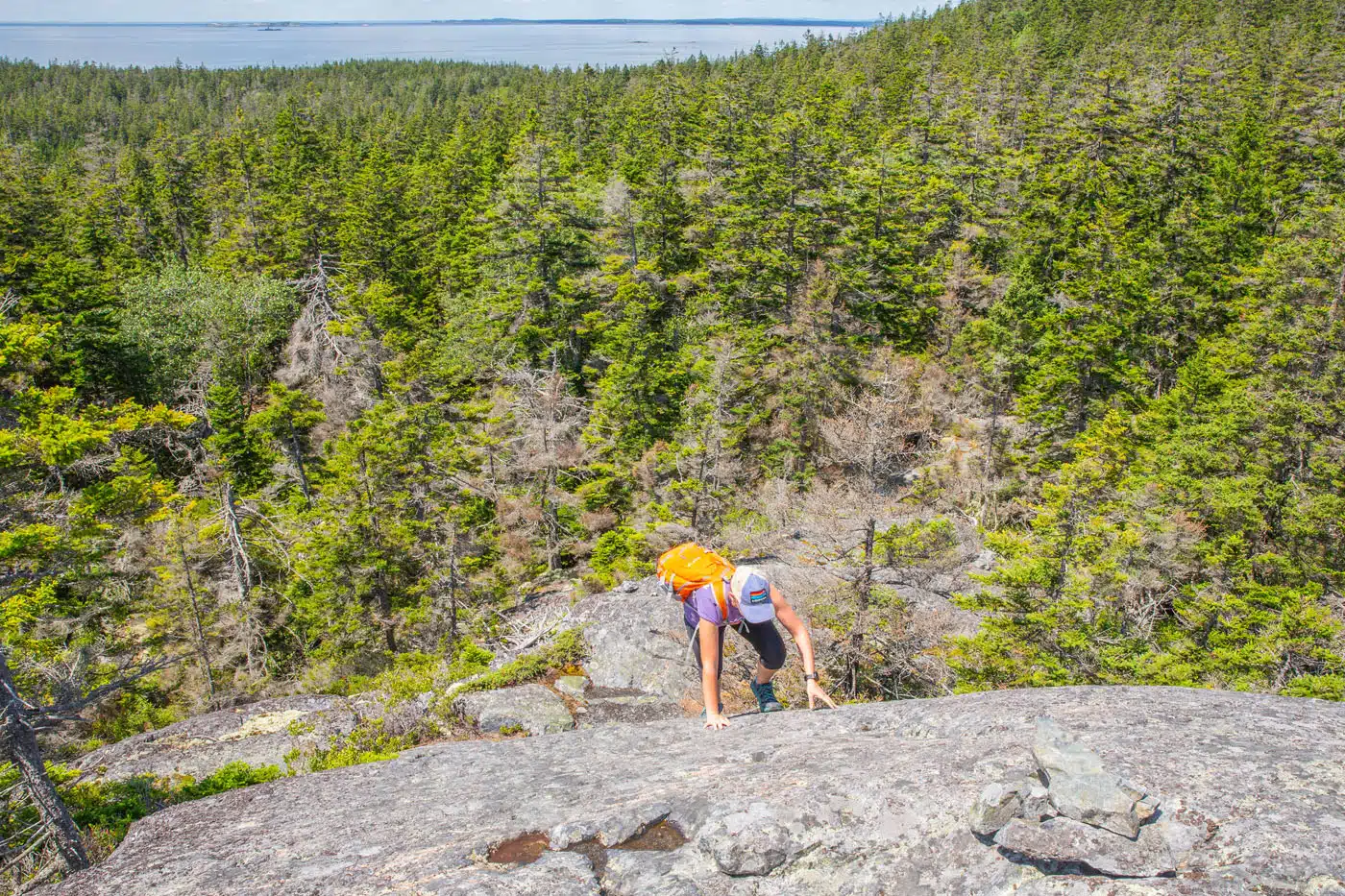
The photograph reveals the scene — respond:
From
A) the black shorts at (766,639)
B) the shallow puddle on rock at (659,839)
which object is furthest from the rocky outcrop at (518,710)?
the shallow puddle on rock at (659,839)

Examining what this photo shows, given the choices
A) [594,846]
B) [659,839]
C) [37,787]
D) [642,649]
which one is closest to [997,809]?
[659,839]

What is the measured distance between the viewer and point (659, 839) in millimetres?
4211

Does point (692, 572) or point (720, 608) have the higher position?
point (692, 572)

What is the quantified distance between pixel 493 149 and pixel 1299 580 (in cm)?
5428

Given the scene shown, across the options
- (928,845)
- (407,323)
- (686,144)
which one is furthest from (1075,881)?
(686,144)

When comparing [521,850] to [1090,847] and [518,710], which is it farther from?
[518,710]

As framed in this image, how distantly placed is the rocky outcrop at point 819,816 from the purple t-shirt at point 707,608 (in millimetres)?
856

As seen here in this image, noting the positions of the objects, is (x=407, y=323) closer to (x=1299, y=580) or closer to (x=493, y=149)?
(x=493, y=149)

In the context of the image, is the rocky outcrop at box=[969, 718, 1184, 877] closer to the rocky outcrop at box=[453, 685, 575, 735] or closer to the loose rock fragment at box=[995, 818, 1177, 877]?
the loose rock fragment at box=[995, 818, 1177, 877]

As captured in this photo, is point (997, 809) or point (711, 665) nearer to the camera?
point (997, 809)

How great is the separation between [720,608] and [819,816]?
179cm

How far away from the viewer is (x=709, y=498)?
960 inches

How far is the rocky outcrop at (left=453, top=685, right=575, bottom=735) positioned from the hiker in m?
5.49

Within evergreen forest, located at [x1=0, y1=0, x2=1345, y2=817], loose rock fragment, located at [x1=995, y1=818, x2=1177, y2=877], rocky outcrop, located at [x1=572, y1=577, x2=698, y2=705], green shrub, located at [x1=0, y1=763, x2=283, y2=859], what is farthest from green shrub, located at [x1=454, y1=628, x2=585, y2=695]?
loose rock fragment, located at [x1=995, y1=818, x2=1177, y2=877]
